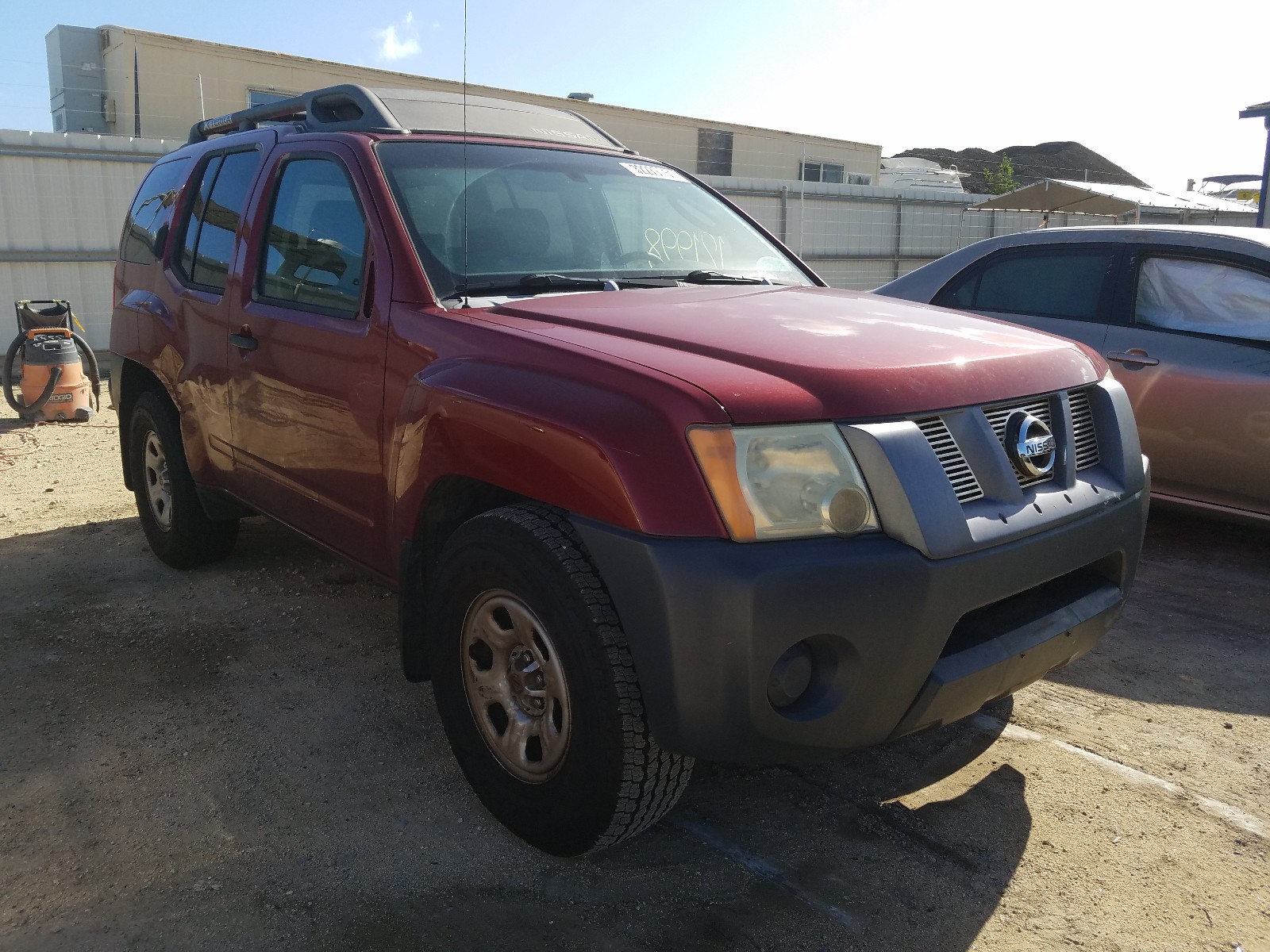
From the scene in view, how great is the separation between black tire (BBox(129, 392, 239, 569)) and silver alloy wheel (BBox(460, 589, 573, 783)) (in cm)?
230

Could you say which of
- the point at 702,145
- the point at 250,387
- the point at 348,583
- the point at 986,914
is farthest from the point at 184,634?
the point at 702,145

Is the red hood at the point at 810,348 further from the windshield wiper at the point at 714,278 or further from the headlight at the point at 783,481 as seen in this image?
the windshield wiper at the point at 714,278

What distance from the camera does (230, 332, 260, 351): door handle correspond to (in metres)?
3.56

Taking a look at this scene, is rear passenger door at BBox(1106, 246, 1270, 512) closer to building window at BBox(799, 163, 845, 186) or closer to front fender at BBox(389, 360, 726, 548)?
front fender at BBox(389, 360, 726, 548)

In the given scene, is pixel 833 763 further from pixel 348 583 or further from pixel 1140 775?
pixel 348 583

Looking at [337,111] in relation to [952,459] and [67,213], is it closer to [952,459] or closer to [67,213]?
[952,459]

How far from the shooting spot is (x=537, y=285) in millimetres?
3074

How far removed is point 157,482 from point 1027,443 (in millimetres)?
3924

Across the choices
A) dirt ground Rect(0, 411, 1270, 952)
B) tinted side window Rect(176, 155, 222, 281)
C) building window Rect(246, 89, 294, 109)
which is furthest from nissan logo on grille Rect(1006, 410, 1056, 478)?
building window Rect(246, 89, 294, 109)

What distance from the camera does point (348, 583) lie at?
15.1 feet

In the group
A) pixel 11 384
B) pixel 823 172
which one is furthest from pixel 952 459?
pixel 823 172

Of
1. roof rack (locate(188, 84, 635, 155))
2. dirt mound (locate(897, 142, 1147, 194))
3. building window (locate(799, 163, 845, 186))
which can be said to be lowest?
roof rack (locate(188, 84, 635, 155))

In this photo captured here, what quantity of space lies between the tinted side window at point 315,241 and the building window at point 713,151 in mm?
17631

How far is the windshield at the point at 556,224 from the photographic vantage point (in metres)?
3.07
